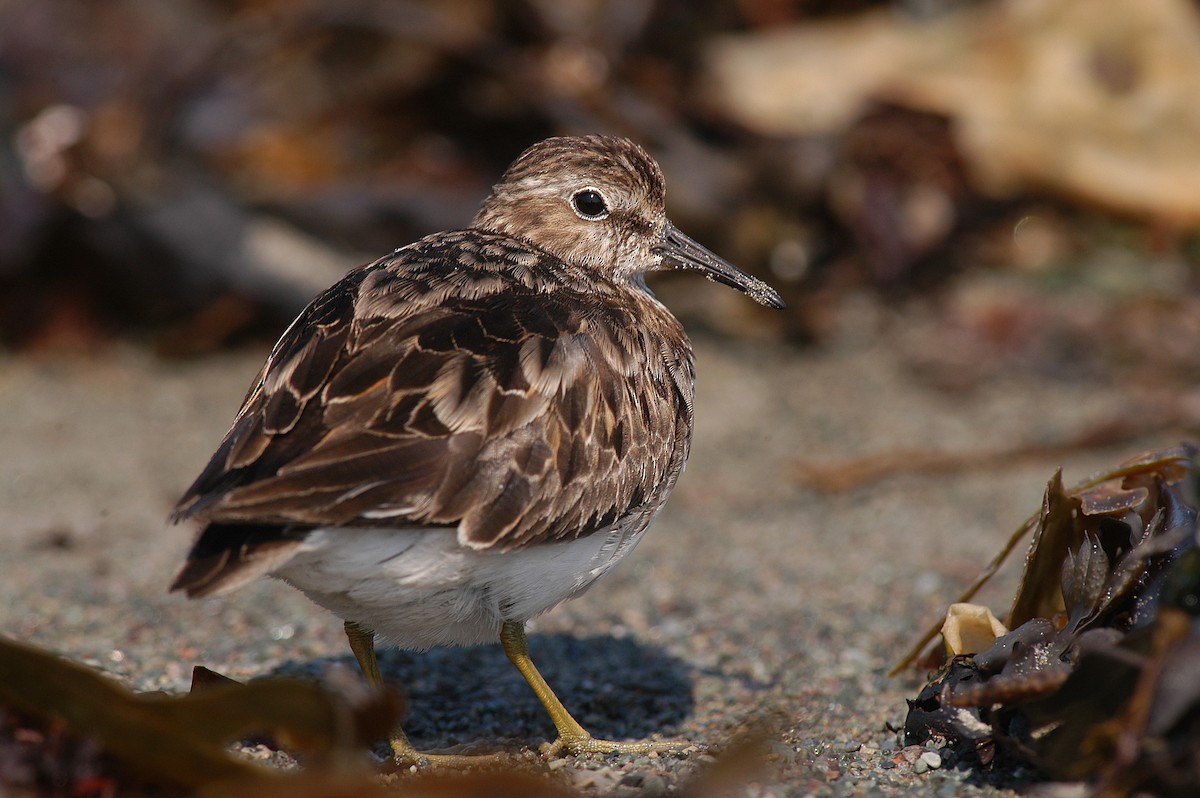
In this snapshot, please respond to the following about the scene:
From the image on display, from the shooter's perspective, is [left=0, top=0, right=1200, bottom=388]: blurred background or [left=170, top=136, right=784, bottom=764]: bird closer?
[left=170, top=136, right=784, bottom=764]: bird

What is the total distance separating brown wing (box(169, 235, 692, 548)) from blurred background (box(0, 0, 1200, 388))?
3423mm

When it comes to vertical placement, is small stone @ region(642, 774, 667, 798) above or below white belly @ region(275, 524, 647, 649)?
below

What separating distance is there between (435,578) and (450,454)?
0.34m

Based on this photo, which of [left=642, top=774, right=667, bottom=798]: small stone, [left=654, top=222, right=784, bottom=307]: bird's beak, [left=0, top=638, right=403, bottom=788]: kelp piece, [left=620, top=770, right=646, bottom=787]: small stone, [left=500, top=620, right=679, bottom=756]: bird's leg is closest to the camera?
[left=0, top=638, right=403, bottom=788]: kelp piece

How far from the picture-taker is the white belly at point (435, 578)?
345 cm

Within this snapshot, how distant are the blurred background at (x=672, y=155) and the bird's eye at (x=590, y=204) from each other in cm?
275

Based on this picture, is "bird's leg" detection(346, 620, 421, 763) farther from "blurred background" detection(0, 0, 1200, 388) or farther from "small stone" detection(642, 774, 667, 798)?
"blurred background" detection(0, 0, 1200, 388)

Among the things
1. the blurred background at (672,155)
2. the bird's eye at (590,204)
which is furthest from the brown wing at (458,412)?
the blurred background at (672,155)

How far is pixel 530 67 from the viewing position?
833 centimetres

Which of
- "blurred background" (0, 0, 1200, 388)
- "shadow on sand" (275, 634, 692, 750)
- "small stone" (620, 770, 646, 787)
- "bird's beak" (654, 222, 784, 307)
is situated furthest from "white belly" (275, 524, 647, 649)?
"blurred background" (0, 0, 1200, 388)

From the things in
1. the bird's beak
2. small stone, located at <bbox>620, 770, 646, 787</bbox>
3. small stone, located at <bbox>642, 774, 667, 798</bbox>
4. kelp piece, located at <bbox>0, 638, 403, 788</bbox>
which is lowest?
small stone, located at <bbox>642, 774, 667, 798</bbox>

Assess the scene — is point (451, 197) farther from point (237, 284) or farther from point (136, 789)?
point (136, 789)

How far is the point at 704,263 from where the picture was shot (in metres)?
5.13

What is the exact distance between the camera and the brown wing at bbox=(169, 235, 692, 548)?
11.2 ft
